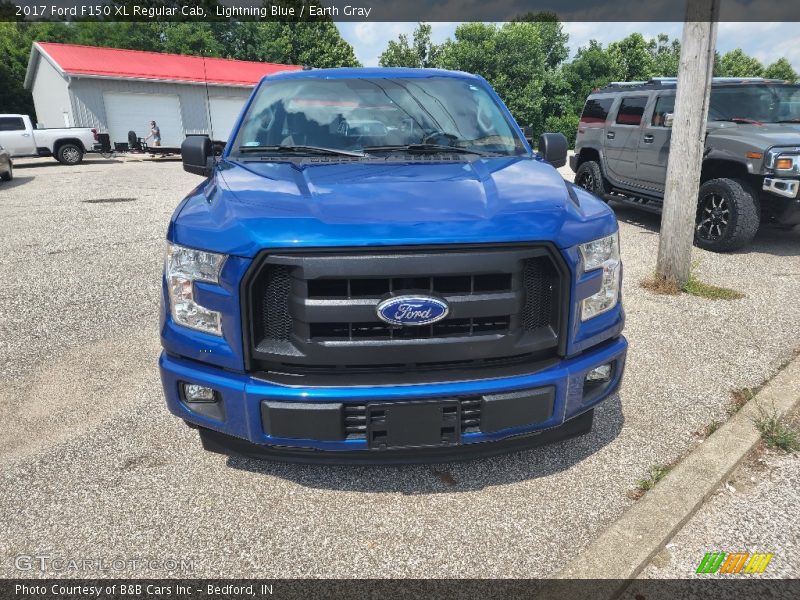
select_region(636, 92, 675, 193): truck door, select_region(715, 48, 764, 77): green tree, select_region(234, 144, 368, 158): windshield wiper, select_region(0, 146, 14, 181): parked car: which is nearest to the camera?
select_region(234, 144, 368, 158): windshield wiper

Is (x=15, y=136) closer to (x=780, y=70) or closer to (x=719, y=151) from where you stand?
(x=719, y=151)

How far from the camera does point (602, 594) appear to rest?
1.99m

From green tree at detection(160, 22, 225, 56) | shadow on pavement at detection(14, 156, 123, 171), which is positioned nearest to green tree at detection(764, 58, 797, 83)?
green tree at detection(160, 22, 225, 56)

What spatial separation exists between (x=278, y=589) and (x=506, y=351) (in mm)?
1198

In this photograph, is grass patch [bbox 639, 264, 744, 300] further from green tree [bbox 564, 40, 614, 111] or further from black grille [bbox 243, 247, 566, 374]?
green tree [bbox 564, 40, 614, 111]

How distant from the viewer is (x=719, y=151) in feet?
21.8

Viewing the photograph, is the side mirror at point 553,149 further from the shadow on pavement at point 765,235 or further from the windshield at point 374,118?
the shadow on pavement at point 765,235

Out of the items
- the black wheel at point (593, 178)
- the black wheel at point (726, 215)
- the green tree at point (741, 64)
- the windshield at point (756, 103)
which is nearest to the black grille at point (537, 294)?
the black wheel at point (726, 215)

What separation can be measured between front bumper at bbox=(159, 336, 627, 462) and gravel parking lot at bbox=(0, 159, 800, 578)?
1.06 ft

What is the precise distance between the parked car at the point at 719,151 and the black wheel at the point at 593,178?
0.6 inches

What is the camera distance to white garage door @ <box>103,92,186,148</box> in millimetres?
26172

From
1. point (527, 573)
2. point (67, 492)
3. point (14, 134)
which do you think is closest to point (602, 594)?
point (527, 573)

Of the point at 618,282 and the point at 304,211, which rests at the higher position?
the point at 304,211

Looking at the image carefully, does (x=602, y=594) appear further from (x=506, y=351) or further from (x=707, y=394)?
(x=707, y=394)
